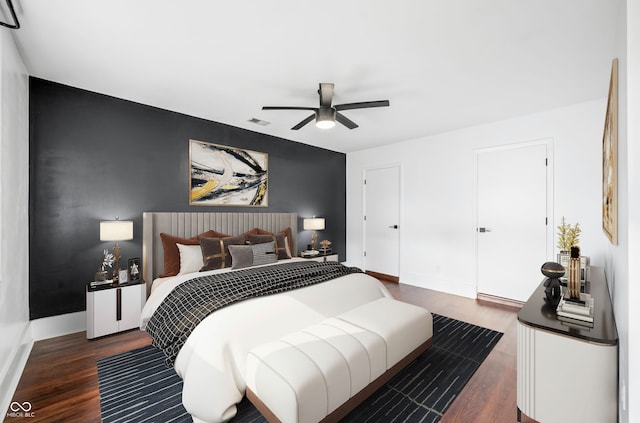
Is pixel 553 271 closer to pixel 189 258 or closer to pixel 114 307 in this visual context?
pixel 189 258

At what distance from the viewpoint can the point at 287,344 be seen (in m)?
1.81

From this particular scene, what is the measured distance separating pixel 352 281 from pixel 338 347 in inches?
46.0

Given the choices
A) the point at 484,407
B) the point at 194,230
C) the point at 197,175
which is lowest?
the point at 484,407

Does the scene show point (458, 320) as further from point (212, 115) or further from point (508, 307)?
point (212, 115)

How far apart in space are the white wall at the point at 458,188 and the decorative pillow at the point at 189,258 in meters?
3.44

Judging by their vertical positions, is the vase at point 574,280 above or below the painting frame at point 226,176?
below

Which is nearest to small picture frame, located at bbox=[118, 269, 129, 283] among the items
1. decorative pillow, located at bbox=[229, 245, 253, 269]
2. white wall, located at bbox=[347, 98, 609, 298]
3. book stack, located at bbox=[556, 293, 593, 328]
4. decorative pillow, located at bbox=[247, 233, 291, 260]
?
decorative pillow, located at bbox=[229, 245, 253, 269]

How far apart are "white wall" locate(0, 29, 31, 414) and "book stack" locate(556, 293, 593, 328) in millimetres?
3519

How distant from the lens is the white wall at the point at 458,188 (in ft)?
10.8

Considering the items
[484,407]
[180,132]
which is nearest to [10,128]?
[180,132]

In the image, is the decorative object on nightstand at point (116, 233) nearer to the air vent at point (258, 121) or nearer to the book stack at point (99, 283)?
the book stack at point (99, 283)

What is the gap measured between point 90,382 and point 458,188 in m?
4.85

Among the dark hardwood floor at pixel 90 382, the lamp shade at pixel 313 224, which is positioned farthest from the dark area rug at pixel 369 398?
the lamp shade at pixel 313 224

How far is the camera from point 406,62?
2.43m
